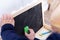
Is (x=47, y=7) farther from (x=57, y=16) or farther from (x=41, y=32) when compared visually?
(x=57, y=16)

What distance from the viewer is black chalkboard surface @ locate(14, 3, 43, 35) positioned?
43.6 inches

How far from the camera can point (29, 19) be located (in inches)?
48.6

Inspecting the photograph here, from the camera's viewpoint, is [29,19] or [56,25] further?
[29,19]

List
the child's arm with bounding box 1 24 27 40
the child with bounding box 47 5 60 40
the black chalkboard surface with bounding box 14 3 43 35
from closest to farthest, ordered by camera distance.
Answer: the child with bounding box 47 5 60 40
the child's arm with bounding box 1 24 27 40
the black chalkboard surface with bounding box 14 3 43 35

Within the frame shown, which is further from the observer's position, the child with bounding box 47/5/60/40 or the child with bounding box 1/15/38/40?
the child with bounding box 1/15/38/40

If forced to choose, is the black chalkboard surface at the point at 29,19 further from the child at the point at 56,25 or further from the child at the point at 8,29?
the child at the point at 56,25

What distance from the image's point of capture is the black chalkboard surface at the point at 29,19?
1.11m

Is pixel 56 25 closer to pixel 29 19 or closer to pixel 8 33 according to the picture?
pixel 8 33

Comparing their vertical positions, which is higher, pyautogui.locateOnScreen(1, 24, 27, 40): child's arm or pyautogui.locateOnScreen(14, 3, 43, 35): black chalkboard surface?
pyautogui.locateOnScreen(14, 3, 43, 35): black chalkboard surface

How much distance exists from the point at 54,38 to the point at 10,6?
0.52 meters

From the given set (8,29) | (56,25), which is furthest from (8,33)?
(56,25)

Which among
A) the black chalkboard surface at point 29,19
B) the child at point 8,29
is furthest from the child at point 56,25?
the black chalkboard surface at point 29,19

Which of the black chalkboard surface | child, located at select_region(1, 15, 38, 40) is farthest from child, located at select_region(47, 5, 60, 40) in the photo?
the black chalkboard surface

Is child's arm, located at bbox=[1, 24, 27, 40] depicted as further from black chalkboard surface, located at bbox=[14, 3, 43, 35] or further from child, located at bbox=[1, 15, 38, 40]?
black chalkboard surface, located at bbox=[14, 3, 43, 35]
